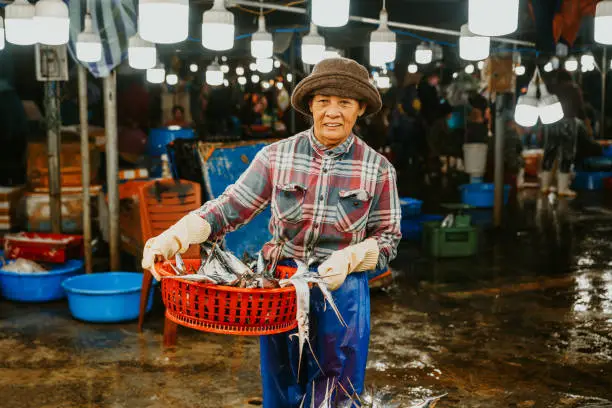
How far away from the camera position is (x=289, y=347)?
11.5 feet

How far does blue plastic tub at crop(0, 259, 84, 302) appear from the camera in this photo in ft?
24.5

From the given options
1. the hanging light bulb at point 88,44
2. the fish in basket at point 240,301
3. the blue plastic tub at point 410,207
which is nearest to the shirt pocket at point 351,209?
the fish in basket at point 240,301

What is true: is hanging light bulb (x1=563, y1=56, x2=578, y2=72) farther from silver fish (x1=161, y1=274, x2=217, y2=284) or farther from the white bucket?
silver fish (x1=161, y1=274, x2=217, y2=284)

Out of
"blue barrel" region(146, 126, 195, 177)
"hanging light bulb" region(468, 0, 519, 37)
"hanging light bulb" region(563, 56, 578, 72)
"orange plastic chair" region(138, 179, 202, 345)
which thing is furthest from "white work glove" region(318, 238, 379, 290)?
"hanging light bulb" region(563, 56, 578, 72)

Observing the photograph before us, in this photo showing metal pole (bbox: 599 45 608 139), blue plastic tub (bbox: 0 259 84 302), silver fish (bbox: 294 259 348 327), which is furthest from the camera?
metal pole (bbox: 599 45 608 139)

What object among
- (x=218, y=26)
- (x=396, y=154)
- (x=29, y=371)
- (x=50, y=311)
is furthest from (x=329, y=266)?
(x=396, y=154)

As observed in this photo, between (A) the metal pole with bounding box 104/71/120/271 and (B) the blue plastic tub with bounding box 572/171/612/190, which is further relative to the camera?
(B) the blue plastic tub with bounding box 572/171/612/190

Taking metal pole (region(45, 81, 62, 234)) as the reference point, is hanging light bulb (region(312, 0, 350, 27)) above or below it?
above

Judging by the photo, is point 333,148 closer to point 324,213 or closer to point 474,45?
point 324,213

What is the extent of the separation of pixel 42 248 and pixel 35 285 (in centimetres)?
42

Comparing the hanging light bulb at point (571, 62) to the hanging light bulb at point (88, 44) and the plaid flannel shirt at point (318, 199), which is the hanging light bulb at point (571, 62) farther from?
the plaid flannel shirt at point (318, 199)

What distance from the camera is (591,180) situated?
57.2 ft

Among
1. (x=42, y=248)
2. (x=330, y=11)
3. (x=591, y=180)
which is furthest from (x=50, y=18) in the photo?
(x=591, y=180)

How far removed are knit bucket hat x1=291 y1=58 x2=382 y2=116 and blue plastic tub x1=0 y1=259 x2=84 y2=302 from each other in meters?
4.90
